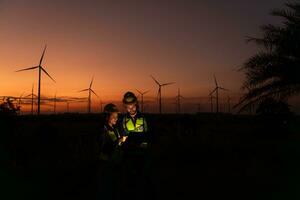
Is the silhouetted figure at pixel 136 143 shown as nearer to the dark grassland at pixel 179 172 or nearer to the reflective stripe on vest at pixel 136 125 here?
the reflective stripe on vest at pixel 136 125

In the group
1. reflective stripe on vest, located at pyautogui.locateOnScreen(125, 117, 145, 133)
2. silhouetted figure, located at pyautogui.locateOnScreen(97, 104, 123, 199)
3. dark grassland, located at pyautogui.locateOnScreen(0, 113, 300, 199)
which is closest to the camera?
silhouetted figure, located at pyautogui.locateOnScreen(97, 104, 123, 199)

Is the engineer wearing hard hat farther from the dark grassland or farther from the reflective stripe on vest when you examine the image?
the dark grassland

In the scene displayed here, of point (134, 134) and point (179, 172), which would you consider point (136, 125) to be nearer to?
point (134, 134)

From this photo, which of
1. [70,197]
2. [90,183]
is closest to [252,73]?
[90,183]

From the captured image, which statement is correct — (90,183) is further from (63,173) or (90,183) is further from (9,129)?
(9,129)

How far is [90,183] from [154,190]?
329 centimetres

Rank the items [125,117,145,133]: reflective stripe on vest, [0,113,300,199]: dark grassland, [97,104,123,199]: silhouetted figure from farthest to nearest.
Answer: [0,113,300,199]: dark grassland
[125,117,145,133]: reflective stripe on vest
[97,104,123,199]: silhouetted figure

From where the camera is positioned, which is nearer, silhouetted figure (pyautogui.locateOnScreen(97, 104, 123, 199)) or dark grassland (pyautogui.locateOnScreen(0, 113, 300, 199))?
silhouetted figure (pyautogui.locateOnScreen(97, 104, 123, 199))

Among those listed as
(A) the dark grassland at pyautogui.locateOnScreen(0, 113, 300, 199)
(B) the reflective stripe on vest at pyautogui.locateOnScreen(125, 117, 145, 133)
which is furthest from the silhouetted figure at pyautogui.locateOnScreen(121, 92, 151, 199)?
(A) the dark grassland at pyautogui.locateOnScreen(0, 113, 300, 199)

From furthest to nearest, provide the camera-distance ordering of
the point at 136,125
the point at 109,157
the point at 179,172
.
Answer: the point at 179,172, the point at 136,125, the point at 109,157

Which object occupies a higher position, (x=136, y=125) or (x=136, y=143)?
(x=136, y=125)

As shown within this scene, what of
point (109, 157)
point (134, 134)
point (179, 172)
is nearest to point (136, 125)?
point (134, 134)

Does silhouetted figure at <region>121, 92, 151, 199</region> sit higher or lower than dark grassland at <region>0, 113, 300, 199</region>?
higher

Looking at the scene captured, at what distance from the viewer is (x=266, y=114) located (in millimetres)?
24422
